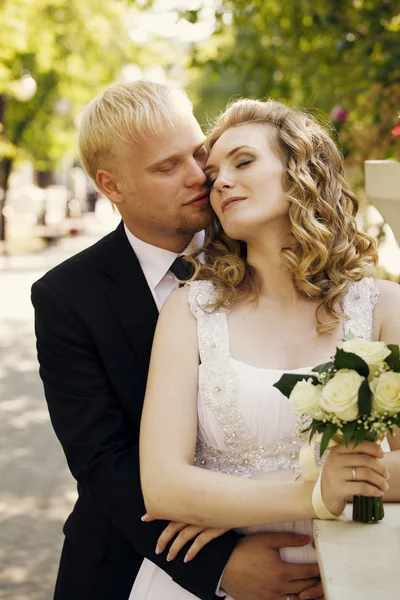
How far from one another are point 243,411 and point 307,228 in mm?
621

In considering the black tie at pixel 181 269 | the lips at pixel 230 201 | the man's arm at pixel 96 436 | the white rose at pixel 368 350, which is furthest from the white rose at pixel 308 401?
the black tie at pixel 181 269

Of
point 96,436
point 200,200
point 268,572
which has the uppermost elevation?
point 200,200

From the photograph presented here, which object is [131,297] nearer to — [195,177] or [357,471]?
[195,177]

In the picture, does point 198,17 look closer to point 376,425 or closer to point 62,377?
point 62,377

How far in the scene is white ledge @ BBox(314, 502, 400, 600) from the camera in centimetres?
175

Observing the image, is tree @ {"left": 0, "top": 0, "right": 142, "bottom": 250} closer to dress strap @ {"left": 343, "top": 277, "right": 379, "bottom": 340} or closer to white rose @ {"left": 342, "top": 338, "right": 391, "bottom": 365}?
dress strap @ {"left": 343, "top": 277, "right": 379, "bottom": 340}

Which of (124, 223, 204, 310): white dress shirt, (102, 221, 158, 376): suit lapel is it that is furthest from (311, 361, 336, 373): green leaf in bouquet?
(124, 223, 204, 310): white dress shirt

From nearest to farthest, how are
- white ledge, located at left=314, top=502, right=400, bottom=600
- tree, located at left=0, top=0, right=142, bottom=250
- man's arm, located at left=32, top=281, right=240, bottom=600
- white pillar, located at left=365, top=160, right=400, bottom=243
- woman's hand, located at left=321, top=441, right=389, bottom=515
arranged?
white ledge, located at left=314, top=502, right=400, bottom=600 → woman's hand, located at left=321, top=441, right=389, bottom=515 → man's arm, located at left=32, top=281, right=240, bottom=600 → white pillar, located at left=365, top=160, right=400, bottom=243 → tree, located at left=0, top=0, right=142, bottom=250

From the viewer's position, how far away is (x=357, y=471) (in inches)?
81.3

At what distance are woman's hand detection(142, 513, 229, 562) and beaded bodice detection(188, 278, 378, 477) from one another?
213 mm

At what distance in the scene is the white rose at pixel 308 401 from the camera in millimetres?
1955

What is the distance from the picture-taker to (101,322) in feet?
9.33

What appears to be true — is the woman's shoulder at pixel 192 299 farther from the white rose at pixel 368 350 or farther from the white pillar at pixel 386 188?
the white pillar at pixel 386 188

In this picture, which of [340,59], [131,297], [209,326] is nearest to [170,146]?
[131,297]
